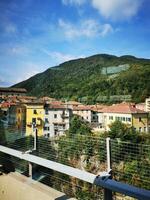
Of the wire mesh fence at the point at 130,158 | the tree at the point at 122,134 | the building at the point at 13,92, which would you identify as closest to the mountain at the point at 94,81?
the building at the point at 13,92

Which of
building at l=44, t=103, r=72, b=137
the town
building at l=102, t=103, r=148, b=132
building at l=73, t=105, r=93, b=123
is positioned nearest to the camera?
the town

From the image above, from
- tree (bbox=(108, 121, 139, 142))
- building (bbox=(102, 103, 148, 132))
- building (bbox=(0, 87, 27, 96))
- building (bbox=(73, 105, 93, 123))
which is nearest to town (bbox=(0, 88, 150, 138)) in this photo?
building (bbox=(102, 103, 148, 132))

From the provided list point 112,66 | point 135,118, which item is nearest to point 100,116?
point 135,118

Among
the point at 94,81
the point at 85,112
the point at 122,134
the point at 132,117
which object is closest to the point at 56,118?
the point at 85,112

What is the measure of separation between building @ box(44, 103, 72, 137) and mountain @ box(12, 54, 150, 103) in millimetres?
19439

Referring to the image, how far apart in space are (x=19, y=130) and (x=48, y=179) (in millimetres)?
1152

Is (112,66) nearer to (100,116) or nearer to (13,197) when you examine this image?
(100,116)

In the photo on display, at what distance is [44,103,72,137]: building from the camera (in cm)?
3109

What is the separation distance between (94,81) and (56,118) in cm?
3042

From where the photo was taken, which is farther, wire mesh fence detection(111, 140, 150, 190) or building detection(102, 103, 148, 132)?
building detection(102, 103, 148, 132)

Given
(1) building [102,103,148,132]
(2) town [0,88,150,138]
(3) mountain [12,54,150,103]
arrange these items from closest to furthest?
(2) town [0,88,150,138] → (1) building [102,103,148,132] → (3) mountain [12,54,150,103]

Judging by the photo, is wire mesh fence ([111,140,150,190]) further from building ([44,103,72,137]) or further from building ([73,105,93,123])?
building ([73,105,93,123])

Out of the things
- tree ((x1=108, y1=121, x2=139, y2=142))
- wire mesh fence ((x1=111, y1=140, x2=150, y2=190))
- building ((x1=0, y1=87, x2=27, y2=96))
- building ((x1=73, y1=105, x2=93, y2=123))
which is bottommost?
tree ((x1=108, y1=121, x2=139, y2=142))

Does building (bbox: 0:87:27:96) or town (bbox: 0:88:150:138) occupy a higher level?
building (bbox: 0:87:27:96)
